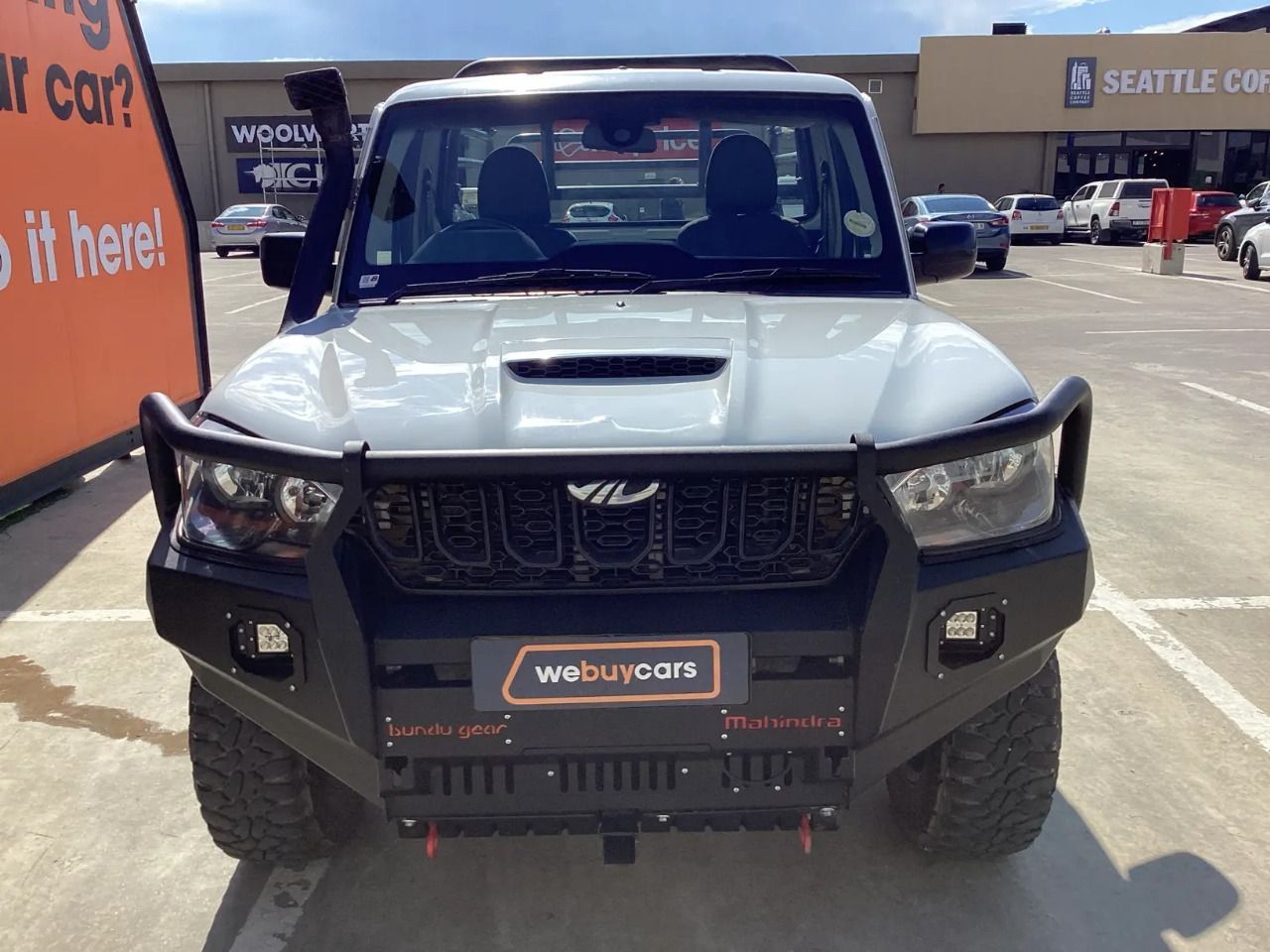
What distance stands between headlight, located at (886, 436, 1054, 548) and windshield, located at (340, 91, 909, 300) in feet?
3.43

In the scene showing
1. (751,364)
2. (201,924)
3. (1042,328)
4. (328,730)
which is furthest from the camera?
(1042,328)

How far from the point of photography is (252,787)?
251 cm

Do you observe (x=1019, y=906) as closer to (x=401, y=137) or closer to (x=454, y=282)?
(x=454, y=282)

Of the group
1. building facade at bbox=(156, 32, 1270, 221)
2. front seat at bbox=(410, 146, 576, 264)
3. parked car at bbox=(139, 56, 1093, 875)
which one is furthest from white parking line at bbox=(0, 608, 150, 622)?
building facade at bbox=(156, 32, 1270, 221)

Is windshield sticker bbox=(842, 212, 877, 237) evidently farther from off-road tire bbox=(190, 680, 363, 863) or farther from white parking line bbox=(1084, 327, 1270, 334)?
white parking line bbox=(1084, 327, 1270, 334)

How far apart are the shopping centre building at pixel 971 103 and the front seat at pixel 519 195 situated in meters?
33.2

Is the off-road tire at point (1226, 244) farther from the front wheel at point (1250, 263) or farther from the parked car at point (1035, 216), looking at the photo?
the parked car at point (1035, 216)

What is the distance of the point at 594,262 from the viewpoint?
320cm

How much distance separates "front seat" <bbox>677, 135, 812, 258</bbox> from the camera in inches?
128

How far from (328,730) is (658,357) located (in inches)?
37.8

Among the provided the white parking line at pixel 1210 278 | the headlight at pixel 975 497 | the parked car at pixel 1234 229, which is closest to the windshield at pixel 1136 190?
the parked car at pixel 1234 229

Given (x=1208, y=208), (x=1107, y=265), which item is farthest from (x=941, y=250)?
(x=1208, y=208)

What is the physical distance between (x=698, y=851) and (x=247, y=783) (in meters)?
1.06

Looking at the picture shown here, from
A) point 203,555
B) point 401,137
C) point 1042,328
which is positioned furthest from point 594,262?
point 1042,328
